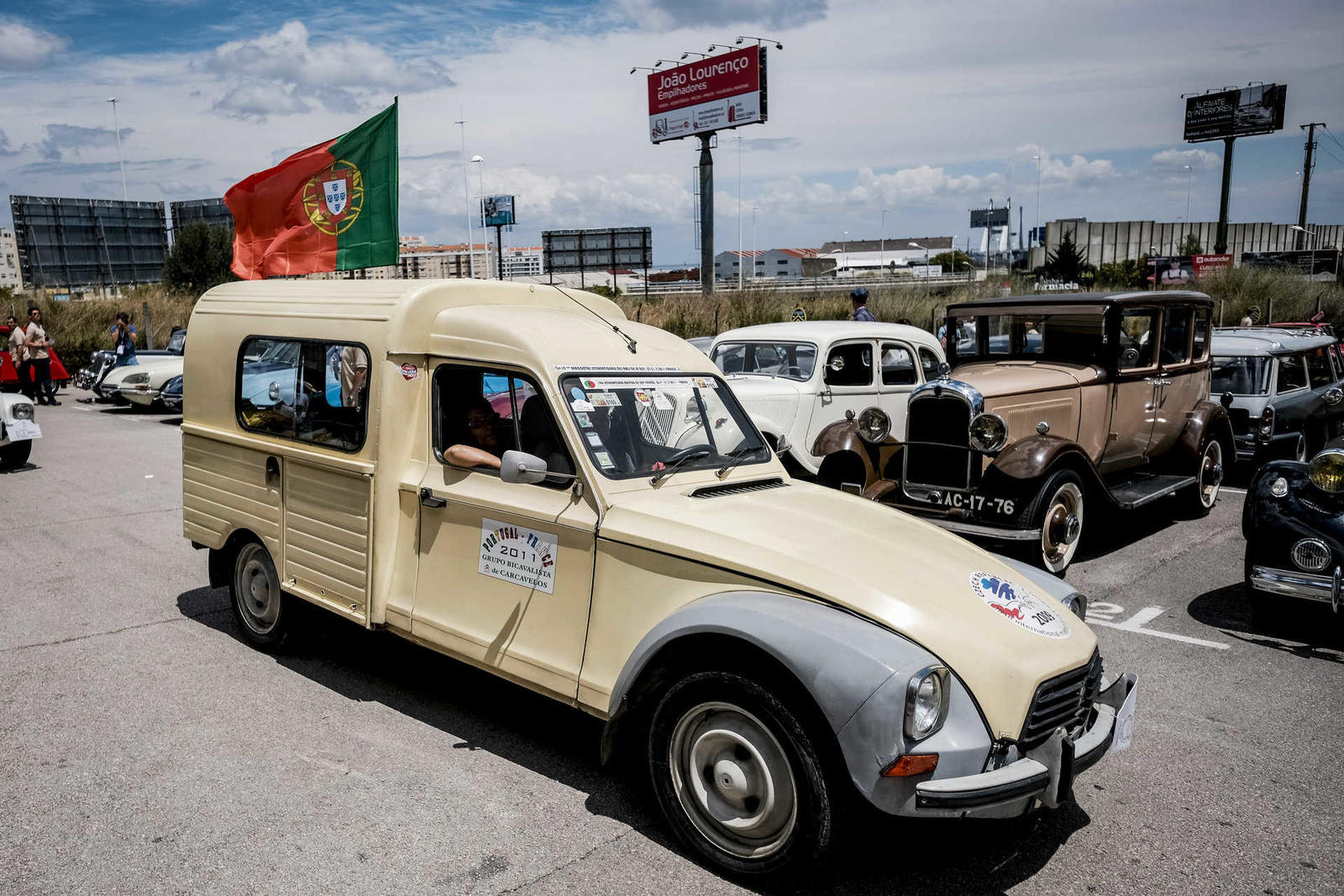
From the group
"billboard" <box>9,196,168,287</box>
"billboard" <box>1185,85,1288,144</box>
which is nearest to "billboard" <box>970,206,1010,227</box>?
"billboard" <box>1185,85,1288,144</box>

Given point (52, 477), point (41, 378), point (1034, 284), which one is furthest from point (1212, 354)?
point (1034, 284)

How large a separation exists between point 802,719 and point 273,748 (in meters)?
2.68

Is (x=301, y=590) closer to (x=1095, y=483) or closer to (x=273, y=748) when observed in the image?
(x=273, y=748)

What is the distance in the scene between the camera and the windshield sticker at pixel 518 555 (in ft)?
12.9

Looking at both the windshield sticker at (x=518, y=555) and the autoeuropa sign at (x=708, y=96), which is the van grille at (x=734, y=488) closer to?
the windshield sticker at (x=518, y=555)

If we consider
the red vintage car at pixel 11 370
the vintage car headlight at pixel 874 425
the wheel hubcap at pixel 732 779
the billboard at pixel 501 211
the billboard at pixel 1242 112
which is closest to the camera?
the wheel hubcap at pixel 732 779

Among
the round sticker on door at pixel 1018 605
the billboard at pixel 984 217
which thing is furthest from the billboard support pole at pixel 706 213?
the billboard at pixel 984 217

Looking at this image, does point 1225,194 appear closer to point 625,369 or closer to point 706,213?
point 706,213

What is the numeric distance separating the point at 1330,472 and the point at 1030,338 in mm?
3604

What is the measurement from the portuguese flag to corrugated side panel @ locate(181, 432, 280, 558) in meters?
1.86

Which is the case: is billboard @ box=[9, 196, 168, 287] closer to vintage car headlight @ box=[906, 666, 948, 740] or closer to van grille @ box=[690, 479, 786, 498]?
van grille @ box=[690, 479, 786, 498]

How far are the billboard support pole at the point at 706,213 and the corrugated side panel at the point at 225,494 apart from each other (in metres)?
32.6

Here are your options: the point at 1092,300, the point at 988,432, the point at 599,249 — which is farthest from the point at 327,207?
the point at 599,249

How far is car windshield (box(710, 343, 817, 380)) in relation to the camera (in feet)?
33.8
